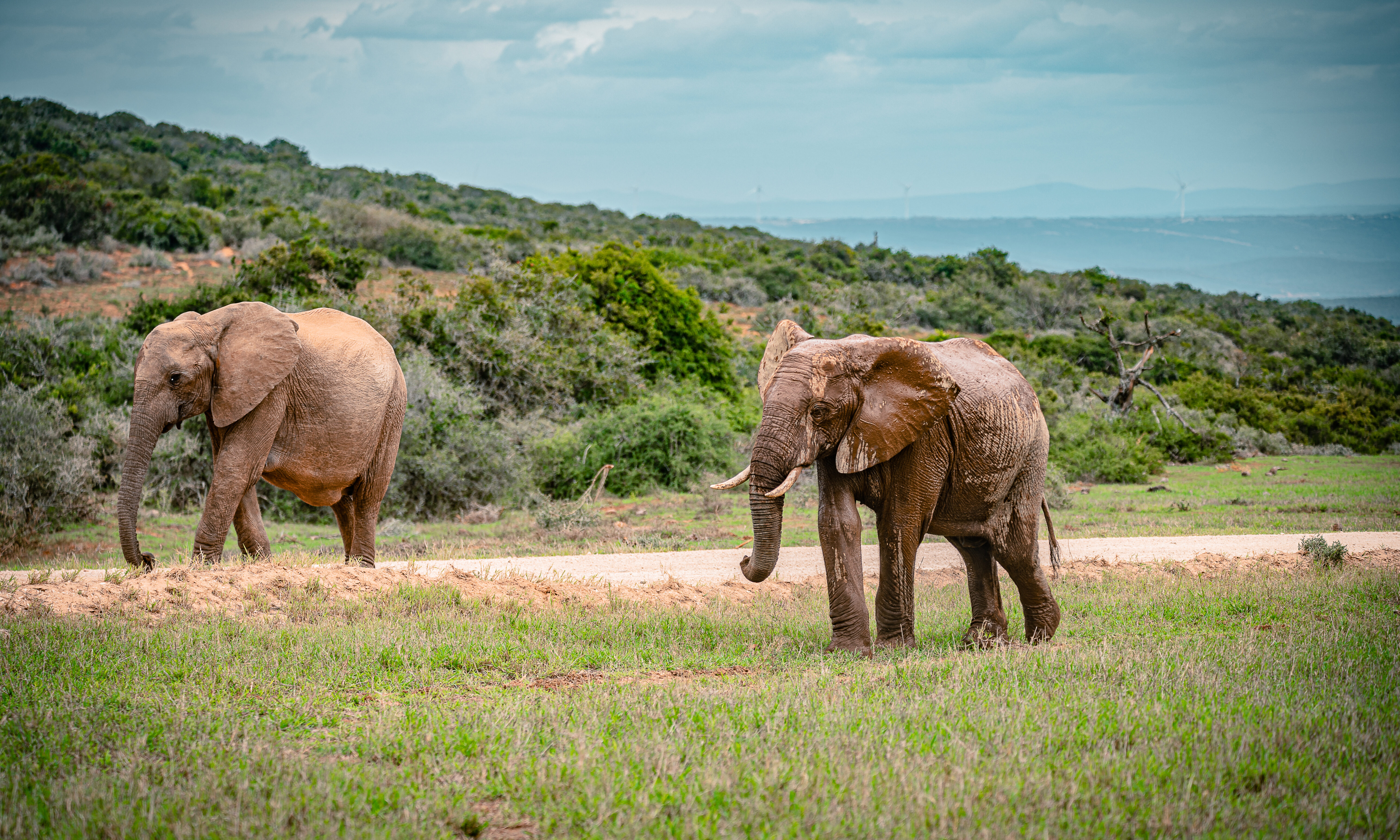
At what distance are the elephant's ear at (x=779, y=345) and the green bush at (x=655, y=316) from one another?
20.8 m

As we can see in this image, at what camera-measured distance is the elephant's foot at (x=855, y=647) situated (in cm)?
Result: 778

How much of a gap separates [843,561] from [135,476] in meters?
6.81

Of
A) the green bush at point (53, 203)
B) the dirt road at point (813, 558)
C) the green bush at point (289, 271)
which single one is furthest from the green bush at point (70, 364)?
the green bush at point (53, 203)

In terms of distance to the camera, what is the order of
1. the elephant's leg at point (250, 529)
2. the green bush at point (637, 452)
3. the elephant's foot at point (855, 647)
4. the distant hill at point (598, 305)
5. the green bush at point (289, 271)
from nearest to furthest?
1. the elephant's foot at point (855, 647)
2. the elephant's leg at point (250, 529)
3. the green bush at point (637, 452)
4. the distant hill at point (598, 305)
5. the green bush at point (289, 271)

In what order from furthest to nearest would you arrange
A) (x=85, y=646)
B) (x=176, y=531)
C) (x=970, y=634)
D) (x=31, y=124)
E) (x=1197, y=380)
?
(x=31, y=124), (x=1197, y=380), (x=176, y=531), (x=970, y=634), (x=85, y=646)

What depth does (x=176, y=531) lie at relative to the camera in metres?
16.4

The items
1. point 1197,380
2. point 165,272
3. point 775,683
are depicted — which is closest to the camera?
point 775,683

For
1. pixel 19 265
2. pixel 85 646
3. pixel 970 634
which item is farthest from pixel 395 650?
pixel 19 265

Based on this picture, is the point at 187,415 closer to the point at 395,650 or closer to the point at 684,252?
the point at 395,650

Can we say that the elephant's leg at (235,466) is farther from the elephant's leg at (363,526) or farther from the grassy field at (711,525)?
the grassy field at (711,525)

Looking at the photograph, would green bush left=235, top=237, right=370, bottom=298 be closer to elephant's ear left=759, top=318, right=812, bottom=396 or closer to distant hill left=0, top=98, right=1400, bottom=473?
distant hill left=0, top=98, right=1400, bottom=473

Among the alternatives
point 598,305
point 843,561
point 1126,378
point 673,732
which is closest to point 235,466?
point 843,561

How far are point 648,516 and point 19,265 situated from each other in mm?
29661

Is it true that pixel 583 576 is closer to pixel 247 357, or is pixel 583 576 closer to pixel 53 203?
pixel 247 357
